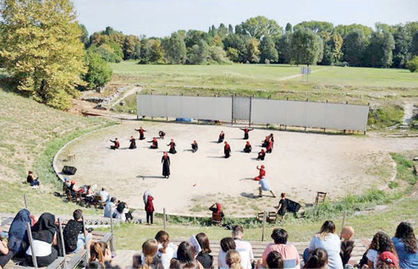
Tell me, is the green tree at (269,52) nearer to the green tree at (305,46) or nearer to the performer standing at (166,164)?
the green tree at (305,46)

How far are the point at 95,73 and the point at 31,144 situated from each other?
2306 cm

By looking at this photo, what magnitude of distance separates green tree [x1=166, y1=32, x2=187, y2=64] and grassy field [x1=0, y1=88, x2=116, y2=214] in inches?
2549

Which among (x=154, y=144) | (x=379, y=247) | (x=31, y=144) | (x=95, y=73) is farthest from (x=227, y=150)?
(x=95, y=73)

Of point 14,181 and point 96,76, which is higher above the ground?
point 96,76

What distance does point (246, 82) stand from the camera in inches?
2114

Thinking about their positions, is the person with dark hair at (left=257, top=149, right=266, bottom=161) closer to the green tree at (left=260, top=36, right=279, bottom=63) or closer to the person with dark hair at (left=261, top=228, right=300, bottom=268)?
the person with dark hair at (left=261, top=228, right=300, bottom=268)

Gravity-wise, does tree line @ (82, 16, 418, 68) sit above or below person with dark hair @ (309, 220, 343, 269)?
above

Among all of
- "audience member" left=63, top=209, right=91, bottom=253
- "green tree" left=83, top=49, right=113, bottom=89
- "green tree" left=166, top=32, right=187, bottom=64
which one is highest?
"green tree" left=166, top=32, right=187, bottom=64

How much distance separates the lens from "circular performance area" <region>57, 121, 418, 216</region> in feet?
61.9

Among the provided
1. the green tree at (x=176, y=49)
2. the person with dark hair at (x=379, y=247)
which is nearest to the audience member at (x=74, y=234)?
the person with dark hair at (x=379, y=247)

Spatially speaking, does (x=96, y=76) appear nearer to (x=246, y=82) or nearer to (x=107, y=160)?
(x=246, y=82)

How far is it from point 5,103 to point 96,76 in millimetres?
16963

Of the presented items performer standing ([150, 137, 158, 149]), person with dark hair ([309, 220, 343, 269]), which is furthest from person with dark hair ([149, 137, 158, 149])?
person with dark hair ([309, 220, 343, 269])

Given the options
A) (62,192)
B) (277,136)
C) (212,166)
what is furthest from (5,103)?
(277,136)
